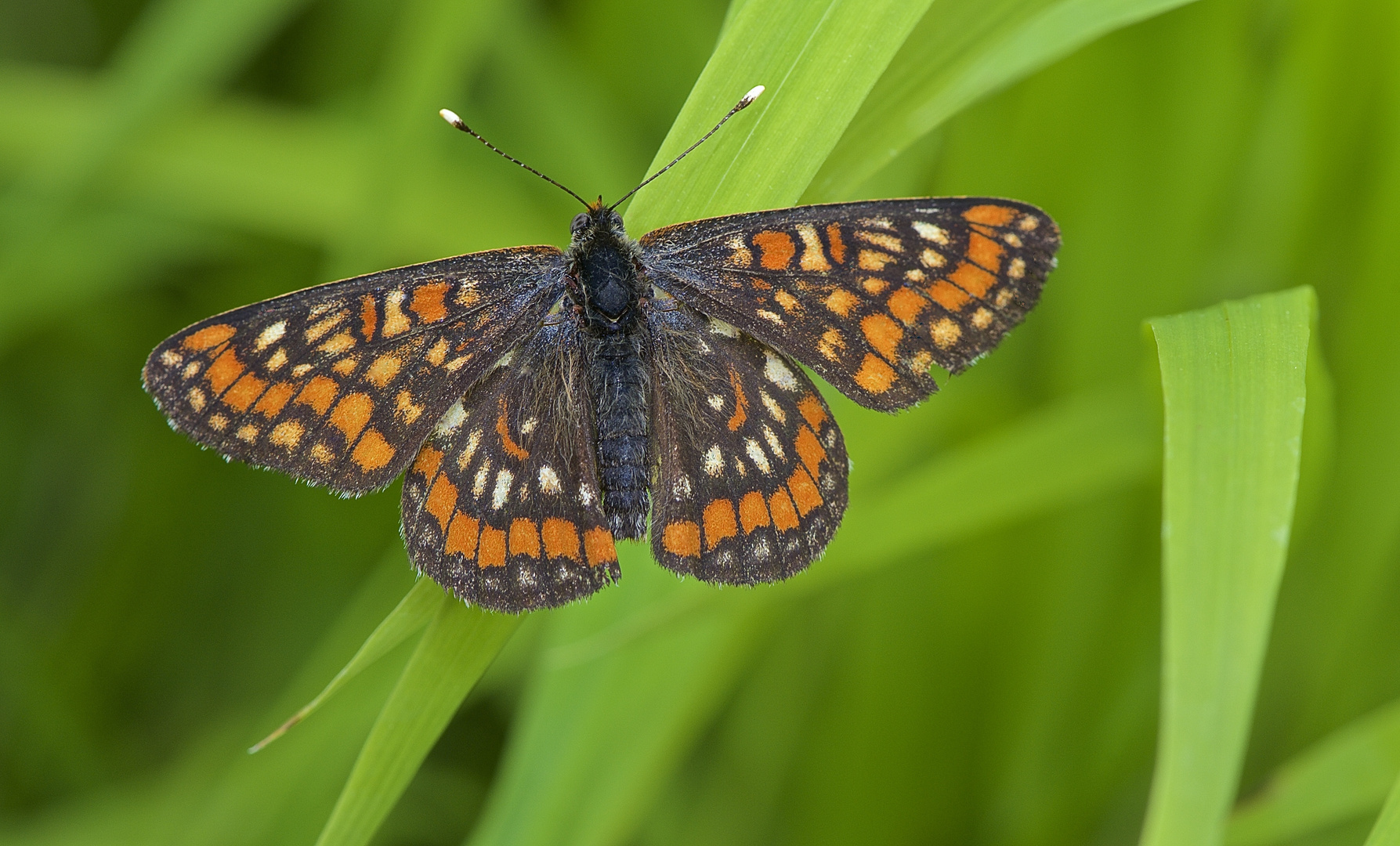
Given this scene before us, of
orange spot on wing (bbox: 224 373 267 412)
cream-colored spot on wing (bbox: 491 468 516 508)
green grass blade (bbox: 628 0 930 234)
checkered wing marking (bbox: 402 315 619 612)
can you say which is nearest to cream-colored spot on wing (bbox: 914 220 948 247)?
green grass blade (bbox: 628 0 930 234)

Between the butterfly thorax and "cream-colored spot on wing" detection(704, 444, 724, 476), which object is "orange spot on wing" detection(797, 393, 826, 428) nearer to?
"cream-colored spot on wing" detection(704, 444, 724, 476)

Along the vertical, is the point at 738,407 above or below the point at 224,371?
below

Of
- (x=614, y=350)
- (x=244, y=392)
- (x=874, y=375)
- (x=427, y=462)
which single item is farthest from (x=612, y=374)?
(x=244, y=392)

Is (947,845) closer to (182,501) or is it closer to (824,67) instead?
(824,67)

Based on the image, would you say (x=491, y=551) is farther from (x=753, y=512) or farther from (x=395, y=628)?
(x=753, y=512)

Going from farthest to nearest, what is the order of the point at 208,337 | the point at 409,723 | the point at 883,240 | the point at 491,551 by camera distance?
the point at 883,240 → the point at 208,337 → the point at 491,551 → the point at 409,723

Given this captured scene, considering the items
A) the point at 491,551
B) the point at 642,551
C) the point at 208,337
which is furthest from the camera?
the point at 642,551
